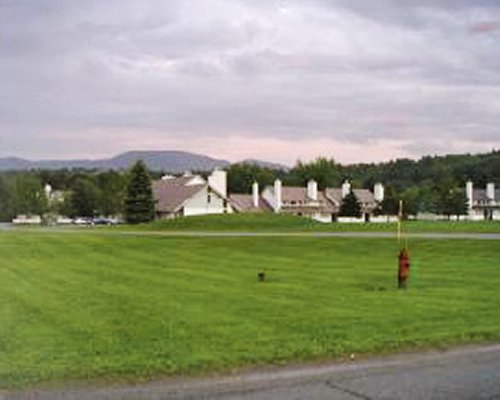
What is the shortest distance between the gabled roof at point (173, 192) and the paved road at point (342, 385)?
80995mm

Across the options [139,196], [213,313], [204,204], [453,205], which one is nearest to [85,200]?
[204,204]

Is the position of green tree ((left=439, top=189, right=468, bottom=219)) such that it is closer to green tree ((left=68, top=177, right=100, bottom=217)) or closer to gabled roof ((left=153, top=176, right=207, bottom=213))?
gabled roof ((left=153, top=176, right=207, bottom=213))

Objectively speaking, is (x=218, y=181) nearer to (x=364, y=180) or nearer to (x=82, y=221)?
(x=82, y=221)

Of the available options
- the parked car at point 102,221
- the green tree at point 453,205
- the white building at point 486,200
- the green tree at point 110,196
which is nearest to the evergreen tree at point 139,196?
the parked car at point 102,221

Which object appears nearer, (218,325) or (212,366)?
(212,366)

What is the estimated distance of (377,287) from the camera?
57.7ft

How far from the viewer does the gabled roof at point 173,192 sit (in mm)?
91625

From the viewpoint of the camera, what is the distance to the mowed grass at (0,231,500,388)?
9562 millimetres

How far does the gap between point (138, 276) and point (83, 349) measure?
9926 millimetres

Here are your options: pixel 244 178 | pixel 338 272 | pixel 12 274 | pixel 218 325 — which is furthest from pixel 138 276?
pixel 244 178

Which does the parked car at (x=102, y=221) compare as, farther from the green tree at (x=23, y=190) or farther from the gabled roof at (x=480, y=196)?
the green tree at (x=23, y=190)

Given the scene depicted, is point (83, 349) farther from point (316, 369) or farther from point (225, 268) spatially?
point (225, 268)

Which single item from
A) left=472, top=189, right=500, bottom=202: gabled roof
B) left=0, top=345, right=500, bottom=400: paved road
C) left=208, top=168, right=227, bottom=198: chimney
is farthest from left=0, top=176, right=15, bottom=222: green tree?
left=472, top=189, right=500, bottom=202: gabled roof

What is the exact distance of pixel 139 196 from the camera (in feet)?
259
